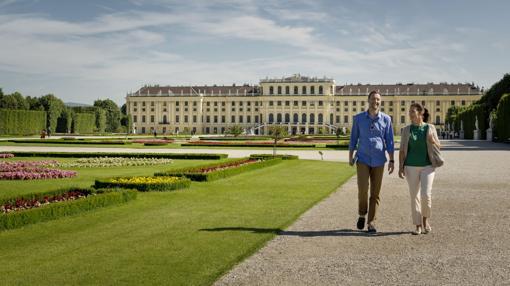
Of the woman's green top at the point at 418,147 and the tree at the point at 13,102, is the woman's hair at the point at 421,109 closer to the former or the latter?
the woman's green top at the point at 418,147

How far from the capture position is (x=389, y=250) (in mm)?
5449

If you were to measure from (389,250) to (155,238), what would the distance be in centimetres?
240

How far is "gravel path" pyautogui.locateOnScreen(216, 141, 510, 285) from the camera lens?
14.6ft

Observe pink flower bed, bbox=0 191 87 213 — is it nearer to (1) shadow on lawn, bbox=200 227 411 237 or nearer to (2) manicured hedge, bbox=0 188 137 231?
(2) manicured hedge, bbox=0 188 137 231

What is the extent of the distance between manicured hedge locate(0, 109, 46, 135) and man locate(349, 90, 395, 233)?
53142mm

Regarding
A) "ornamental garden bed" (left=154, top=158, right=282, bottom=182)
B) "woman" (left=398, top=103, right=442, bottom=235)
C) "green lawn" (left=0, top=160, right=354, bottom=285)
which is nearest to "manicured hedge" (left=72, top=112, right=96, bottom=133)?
"ornamental garden bed" (left=154, top=158, right=282, bottom=182)

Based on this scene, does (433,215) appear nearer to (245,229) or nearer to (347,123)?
(245,229)

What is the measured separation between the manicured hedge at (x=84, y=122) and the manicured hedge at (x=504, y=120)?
4946 centimetres

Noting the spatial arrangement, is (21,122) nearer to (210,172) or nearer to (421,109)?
(210,172)

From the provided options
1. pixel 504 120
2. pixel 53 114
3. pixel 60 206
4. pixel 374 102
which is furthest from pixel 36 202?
pixel 53 114

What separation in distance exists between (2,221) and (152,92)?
96.3 metres

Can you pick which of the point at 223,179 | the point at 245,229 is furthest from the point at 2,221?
the point at 223,179

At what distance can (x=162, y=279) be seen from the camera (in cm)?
432

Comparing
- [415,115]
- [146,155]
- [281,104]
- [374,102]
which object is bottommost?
[146,155]
